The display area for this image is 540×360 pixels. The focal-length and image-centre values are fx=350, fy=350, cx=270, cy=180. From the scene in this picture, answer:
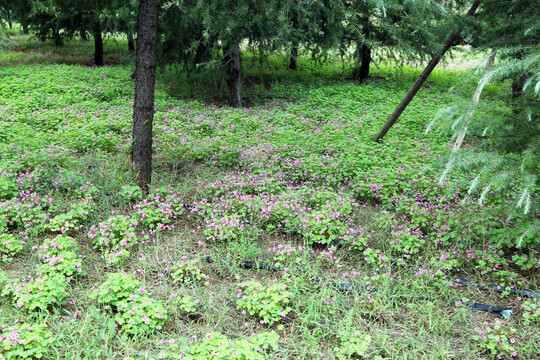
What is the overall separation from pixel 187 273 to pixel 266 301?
3.01 feet

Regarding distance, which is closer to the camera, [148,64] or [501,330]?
[501,330]

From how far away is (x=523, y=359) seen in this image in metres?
2.86

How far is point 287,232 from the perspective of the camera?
444 cm

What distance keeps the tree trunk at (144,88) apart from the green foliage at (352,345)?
3481 mm

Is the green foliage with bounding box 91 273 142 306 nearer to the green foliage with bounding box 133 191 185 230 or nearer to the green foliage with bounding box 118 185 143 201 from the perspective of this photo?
the green foliage with bounding box 133 191 185 230

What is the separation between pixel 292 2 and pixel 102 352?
3.92 m

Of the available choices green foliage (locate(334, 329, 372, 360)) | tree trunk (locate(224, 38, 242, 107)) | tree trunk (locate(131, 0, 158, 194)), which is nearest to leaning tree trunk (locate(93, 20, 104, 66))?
tree trunk (locate(224, 38, 242, 107))

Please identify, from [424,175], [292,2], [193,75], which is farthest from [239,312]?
[193,75]

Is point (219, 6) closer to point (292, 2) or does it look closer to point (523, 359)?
point (292, 2)

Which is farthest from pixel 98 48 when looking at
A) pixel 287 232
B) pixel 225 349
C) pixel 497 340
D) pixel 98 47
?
pixel 497 340

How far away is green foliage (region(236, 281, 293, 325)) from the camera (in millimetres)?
3084

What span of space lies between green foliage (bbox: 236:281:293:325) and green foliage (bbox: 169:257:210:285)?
1.50 ft

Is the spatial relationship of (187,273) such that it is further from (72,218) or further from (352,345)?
(72,218)

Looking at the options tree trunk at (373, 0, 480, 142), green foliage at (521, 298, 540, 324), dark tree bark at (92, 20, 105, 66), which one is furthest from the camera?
dark tree bark at (92, 20, 105, 66)
